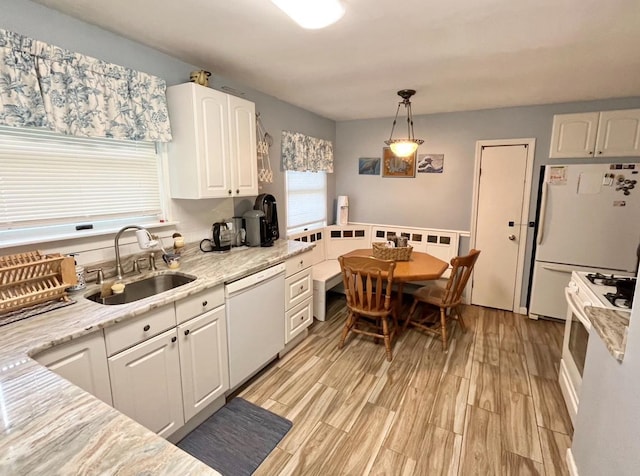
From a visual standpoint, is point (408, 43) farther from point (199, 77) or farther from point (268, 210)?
point (268, 210)

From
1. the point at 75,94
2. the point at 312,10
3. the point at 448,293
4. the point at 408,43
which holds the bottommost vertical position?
the point at 448,293

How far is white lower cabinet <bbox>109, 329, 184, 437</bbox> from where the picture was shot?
1.51m

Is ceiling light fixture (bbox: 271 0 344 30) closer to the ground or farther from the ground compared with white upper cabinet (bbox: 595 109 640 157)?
farther from the ground

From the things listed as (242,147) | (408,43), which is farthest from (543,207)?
(242,147)

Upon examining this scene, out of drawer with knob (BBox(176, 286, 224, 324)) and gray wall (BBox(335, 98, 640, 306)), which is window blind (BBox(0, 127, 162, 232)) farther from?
gray wall (BBox(335, 98, 640, 306))

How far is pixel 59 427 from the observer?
0.81m

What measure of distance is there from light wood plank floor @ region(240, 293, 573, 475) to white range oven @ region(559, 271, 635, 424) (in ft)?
0.59

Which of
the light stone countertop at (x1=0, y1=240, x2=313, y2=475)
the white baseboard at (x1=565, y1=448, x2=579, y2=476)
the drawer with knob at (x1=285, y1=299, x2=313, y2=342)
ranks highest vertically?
the light stone countertop at (x1=0, y1=240, x2=313, y2=475)

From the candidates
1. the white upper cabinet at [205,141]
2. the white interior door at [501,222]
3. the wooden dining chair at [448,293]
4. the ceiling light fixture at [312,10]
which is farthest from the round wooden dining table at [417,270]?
the ceiling light fixture at [312,10]

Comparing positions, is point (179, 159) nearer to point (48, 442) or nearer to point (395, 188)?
point (48, 442)

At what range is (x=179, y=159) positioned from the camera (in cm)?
230

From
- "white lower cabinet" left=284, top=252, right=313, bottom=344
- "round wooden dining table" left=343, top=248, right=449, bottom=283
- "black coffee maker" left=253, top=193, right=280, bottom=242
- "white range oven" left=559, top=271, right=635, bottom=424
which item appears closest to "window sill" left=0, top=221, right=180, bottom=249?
"black coffee maker" left=253, top=193, right=280, bottom=242

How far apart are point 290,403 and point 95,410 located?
154 cm

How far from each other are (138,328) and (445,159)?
365cm
